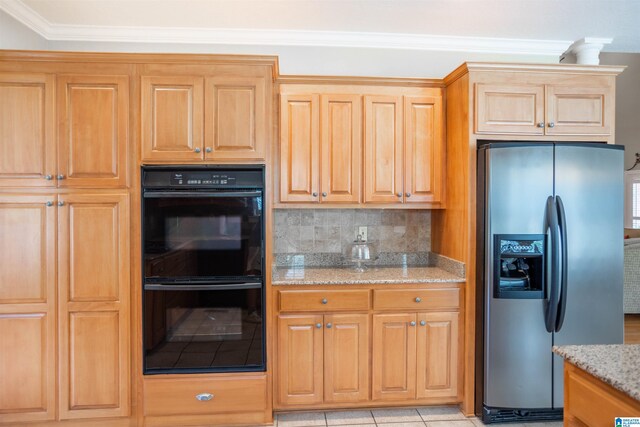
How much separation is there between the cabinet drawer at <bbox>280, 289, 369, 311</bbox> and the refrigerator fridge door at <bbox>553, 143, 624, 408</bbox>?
48.5 inches

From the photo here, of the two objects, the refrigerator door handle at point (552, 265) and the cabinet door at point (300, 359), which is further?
the cabinet door at point (300, 359)

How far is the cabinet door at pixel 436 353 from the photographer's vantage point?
8.66 feet

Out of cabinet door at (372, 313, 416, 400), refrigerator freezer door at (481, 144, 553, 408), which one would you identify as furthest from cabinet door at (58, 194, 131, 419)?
refrigerator freezer door at (481, 144, 553, 408)

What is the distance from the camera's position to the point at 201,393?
245 centimetres

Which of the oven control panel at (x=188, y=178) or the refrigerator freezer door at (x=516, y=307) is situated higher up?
the oven control panel at (x=188, y=178)

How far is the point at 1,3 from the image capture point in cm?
255

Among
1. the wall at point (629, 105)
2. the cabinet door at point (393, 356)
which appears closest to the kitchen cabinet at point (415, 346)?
the cabinet door at point (393, 356)

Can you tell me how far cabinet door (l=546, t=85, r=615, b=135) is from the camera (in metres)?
2.64

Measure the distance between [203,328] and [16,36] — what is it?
2.34m

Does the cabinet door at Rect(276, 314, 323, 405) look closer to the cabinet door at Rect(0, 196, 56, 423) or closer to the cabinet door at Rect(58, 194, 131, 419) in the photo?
the cabinet door at Rect(58, 194, 131, 419)

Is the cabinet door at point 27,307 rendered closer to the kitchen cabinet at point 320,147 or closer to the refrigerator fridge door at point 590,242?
the kitchen cabinet at point 320,147

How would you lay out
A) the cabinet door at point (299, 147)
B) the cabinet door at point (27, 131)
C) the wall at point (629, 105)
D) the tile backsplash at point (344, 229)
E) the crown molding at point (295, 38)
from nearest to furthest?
the cabinet door at point (27, 131), the cabinet door at point (299, 147), the crown molding at point (295, 38), the tile backsplash at point (344, 229), the wall at point (629, 105)

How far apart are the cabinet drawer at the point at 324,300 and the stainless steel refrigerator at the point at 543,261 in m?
0.79

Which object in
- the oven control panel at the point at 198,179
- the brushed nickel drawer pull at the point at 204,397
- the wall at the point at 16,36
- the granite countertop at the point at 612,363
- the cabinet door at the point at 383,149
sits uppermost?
the wall at the point at 16,36
